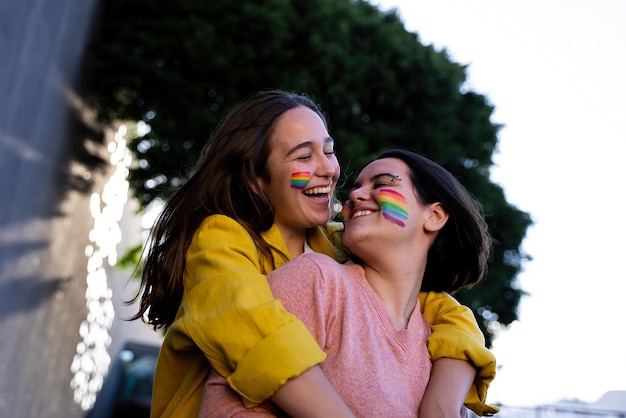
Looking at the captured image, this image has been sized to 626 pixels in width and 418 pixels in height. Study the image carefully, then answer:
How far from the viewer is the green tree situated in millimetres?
9500

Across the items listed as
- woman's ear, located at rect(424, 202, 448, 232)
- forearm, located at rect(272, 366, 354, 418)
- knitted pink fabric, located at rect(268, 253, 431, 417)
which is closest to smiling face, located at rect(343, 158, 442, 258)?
woman's ear, located at rect(424, 202, 448, 232)

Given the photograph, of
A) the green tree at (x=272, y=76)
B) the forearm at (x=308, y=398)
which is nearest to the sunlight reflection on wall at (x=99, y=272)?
the green tree at (x=272, y=76)

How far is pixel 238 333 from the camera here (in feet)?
6.11

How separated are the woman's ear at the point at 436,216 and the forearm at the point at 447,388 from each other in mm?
434

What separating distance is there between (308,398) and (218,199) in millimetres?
1071

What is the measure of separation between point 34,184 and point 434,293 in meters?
4.80

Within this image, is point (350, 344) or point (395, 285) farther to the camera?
point (395, 285)

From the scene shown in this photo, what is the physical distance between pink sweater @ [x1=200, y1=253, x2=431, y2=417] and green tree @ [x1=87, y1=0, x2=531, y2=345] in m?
6.59

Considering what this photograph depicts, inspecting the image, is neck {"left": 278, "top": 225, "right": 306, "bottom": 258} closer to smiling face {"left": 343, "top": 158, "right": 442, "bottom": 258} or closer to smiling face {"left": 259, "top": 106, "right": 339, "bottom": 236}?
smiling face {"left": 259, "top": 106, "right": 339, "bottom": 236}

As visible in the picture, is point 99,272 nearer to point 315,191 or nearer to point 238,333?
point 315,191

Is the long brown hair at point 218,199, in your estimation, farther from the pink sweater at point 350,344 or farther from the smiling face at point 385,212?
the pink sweater at point 350,344

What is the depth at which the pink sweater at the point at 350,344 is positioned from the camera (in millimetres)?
1988

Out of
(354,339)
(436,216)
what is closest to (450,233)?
(436,216)

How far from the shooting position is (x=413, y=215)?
2.41 meters
